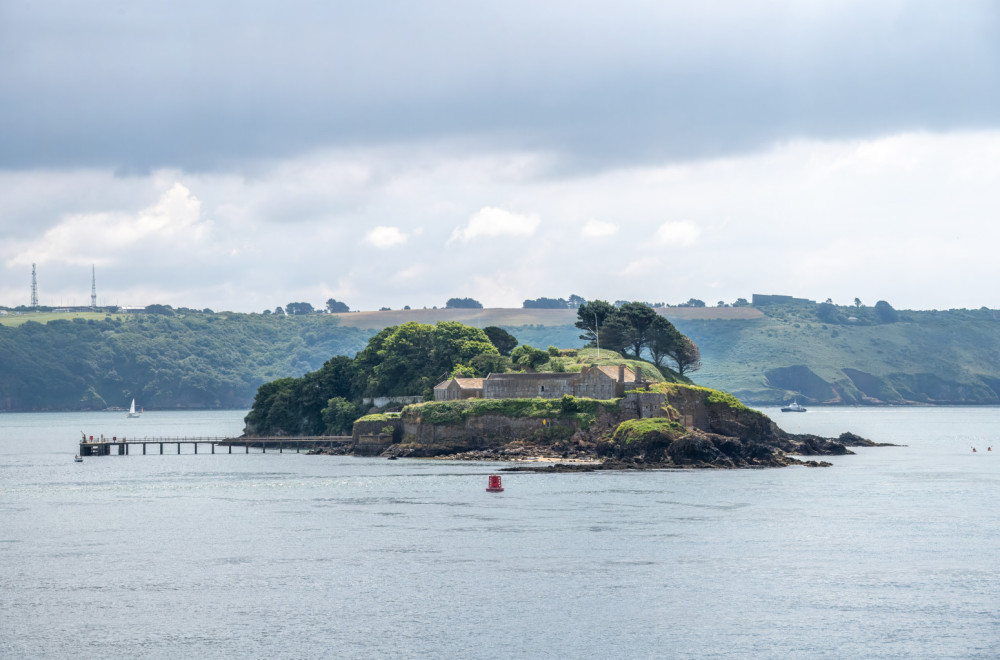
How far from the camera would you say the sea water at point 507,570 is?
1955 inches

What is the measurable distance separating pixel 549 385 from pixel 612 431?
13615 millimetres

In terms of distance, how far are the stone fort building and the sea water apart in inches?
1285

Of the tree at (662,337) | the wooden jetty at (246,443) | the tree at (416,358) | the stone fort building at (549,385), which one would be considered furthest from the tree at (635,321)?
the wooden jetty at (246,443)

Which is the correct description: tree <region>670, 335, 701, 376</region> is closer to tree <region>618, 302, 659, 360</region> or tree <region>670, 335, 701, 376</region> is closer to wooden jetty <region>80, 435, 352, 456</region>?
tree <region>618, 302, 659, 360</region>

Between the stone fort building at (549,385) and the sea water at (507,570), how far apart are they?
32.6 metres

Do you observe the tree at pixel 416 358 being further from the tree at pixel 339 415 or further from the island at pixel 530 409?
the tree at pixel 339 415

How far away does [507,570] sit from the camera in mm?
63344

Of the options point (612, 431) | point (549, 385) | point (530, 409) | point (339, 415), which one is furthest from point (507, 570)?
point (339, 415)

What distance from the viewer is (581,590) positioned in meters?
58.4

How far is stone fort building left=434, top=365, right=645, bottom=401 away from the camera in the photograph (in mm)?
142250

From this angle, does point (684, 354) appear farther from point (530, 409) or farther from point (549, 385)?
point (530, 409)

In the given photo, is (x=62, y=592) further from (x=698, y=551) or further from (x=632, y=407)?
(x=632, y=407)

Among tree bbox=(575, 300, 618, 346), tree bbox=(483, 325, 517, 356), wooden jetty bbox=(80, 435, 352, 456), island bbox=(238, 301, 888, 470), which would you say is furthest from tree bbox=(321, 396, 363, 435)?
tree bbox=(575, 300, 618, 346)

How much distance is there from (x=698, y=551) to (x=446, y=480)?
151 ft
